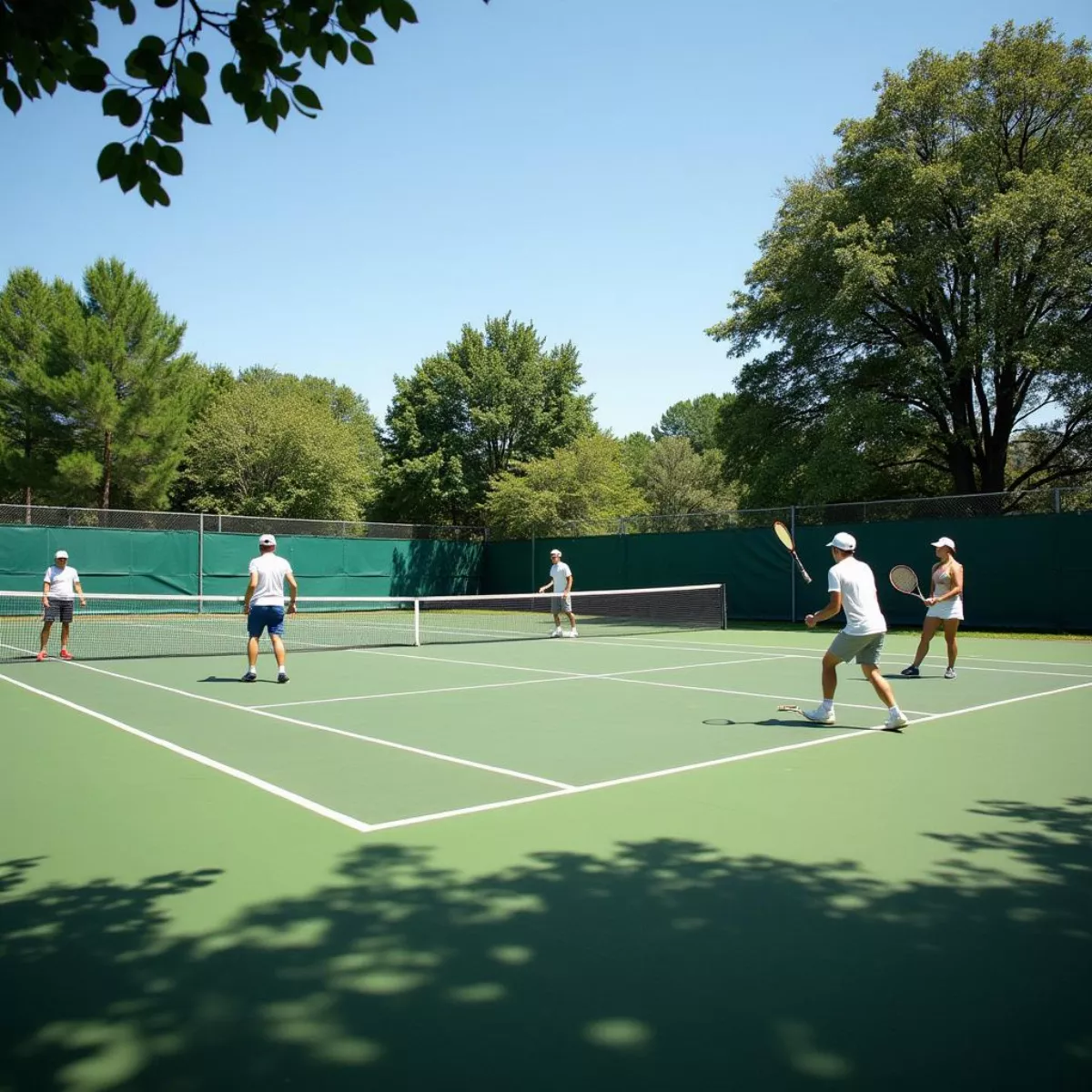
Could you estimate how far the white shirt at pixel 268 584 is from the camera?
10680 mm

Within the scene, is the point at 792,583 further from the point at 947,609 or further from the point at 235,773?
the point at 235,773

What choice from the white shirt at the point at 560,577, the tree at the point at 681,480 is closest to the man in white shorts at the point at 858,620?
the white shirt at the point at 560,577

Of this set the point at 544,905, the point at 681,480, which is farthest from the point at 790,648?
the point at 681,480

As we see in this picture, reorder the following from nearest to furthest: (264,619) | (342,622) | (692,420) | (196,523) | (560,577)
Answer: (264,619), (560,577), (342,622), (196,523), (692,420)

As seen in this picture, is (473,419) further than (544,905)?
Yes

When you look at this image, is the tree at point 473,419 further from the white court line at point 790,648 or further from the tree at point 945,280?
the white court line at point 790,648

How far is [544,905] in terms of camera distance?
A: 3750 millimetres

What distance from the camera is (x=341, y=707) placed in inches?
355

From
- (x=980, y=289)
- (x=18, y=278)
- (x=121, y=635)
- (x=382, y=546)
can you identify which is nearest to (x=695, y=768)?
(x=121, y=635)

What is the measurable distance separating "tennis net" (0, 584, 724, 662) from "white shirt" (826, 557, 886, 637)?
793 cm

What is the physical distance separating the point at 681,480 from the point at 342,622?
43604 mm

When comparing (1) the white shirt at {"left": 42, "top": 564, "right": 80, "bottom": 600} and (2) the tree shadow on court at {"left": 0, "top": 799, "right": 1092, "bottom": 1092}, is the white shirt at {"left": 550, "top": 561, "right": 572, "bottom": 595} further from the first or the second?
(2) the tree shadow on court at {"left": 0, "top": 799, "right": 1092, "bottom": 1092}

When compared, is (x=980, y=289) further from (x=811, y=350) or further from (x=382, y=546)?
(x=382, y=546)

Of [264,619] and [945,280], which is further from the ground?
[945,280]
